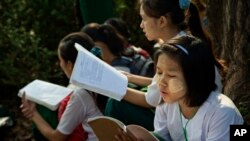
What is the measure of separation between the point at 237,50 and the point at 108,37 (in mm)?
972

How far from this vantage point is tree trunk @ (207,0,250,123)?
3.08 m

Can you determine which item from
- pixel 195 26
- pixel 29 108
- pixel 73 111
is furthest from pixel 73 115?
pixel 195 26

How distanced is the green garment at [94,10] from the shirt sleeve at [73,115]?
172 cm

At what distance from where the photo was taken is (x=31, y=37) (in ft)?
17.5

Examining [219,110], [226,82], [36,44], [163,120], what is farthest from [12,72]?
[219,110]

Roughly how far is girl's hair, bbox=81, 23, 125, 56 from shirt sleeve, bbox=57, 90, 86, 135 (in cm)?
64

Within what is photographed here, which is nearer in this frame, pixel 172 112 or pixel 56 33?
pixel 172 112

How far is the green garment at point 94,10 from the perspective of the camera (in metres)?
4.84

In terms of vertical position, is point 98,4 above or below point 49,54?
above

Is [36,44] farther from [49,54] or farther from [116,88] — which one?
[116,88]

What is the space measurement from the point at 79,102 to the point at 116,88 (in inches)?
18.2

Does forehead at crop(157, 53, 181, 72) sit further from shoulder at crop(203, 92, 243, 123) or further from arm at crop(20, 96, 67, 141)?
arm at crop(20, 96, 67, 141)

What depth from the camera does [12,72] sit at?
5176mm

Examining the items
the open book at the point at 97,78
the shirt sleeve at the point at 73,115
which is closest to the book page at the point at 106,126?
the open book at the point at 97,78
